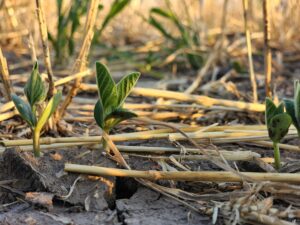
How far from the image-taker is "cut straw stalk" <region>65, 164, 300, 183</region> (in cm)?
135

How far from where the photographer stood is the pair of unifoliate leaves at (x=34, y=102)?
1.43m

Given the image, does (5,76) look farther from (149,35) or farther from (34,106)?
(149,35)

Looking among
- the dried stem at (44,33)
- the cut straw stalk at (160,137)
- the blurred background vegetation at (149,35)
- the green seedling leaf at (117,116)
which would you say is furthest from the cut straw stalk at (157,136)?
the blurred background vegetation at (149,35)

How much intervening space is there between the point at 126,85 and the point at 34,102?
0.87ft

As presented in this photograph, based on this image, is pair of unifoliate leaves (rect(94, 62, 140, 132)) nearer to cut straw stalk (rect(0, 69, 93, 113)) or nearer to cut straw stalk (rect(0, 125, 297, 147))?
cut straw stalk (rect(0, 125, 297, 147))

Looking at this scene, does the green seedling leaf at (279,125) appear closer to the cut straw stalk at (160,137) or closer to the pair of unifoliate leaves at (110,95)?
the cut straw stalk at (160,137)

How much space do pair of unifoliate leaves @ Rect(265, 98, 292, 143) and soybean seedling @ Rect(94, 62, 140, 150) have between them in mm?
Result: 354

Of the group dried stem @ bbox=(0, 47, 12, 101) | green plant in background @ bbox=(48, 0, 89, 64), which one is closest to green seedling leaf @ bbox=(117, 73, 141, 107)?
dried stem @ bbox=(0, 47, 12, 101)

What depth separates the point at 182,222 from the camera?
1.28 m

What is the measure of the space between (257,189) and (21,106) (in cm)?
64

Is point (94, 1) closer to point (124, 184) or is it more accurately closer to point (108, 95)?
point (108, 95)

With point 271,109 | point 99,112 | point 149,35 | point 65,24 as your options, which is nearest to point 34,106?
point 99,112

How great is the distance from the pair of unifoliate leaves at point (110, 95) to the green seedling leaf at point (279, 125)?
362 mm

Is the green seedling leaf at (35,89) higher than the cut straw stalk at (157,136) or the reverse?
higher
